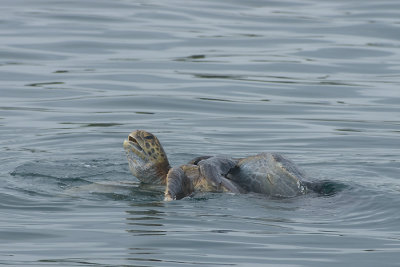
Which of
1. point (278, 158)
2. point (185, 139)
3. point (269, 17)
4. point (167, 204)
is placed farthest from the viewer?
point (269, 17)

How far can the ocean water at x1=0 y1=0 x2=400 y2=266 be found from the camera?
26.0 feet

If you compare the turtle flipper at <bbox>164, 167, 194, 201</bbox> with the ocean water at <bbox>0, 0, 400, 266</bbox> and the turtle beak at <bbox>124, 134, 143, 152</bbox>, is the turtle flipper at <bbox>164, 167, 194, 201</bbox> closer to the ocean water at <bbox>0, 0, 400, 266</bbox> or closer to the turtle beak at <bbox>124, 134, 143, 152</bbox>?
the ocean water at <bbox>0, 0, 400, 266</bbox>

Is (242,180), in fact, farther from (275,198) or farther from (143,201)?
(143,201)

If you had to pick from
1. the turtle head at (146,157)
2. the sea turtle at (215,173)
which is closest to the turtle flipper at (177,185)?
the sea turtle at (215,173)

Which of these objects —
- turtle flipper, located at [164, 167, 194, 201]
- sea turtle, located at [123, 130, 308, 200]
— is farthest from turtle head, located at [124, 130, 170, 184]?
turtle flipper, located at [164, 167, 194, 201]

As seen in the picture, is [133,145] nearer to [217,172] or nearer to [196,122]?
[217,172]

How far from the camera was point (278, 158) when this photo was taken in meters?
9.94

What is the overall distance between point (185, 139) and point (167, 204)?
365 cm

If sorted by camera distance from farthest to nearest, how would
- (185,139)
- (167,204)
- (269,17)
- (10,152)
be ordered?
(269,17) < (185,139) < (10,152) < (167,204)

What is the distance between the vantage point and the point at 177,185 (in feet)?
31.1

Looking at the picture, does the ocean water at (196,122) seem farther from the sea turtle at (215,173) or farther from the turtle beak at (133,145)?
the turtle beak at (133,145)

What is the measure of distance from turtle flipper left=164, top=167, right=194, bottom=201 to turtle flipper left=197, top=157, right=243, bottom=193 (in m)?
→ 0.19

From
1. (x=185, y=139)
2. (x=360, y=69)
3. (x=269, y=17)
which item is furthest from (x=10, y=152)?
(x=269, y=17)

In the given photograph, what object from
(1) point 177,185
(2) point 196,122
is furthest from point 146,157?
(2) point 196,122
